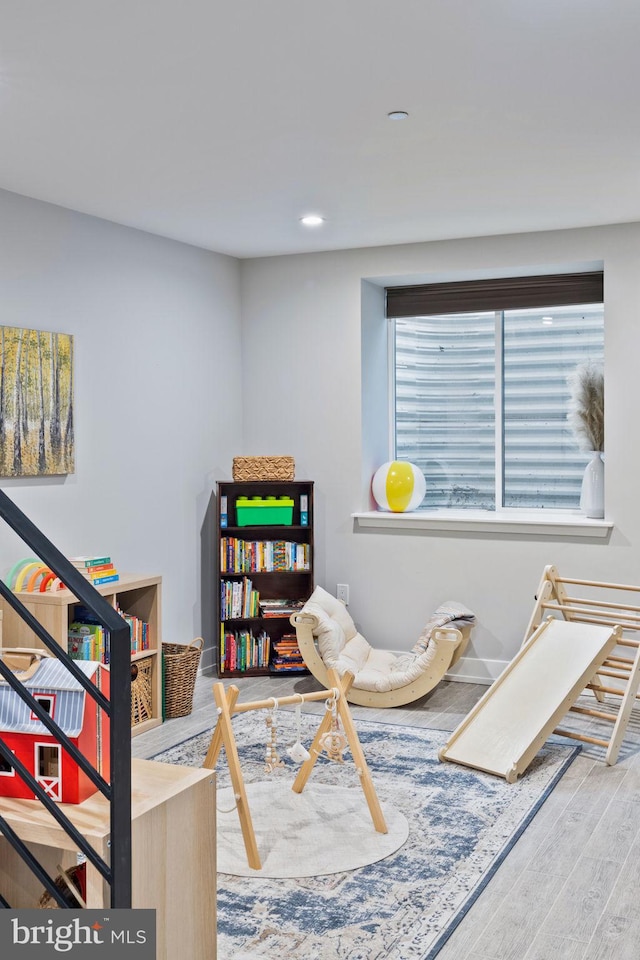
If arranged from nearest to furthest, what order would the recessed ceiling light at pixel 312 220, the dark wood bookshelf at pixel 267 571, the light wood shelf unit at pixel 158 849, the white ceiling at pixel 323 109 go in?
1. the light wood shelf unit at pixel 158 849
2. the white ceiling at pixel 323 109
3. the recessed ceiling light at pixel 312 220
4. the dark wood bookshelf at pixel 267 571

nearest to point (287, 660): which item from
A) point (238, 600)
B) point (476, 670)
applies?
point (238, 600)

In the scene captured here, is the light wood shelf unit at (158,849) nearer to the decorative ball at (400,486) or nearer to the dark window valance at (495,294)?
the decorative ball at (400,486)

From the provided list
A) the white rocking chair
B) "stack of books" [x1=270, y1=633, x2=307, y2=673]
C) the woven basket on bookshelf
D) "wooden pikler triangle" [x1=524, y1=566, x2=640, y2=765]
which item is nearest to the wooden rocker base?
the white rocking chair

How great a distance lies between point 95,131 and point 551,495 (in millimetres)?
3346

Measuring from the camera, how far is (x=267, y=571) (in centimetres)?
527

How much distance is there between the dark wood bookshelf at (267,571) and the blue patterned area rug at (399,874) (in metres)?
1.26

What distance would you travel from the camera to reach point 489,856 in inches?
116

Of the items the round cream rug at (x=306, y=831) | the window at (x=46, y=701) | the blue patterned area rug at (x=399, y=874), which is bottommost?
the blue patterned area rug at (x=399, y=874)

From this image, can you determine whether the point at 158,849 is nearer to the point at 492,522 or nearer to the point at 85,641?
the point at 85,641

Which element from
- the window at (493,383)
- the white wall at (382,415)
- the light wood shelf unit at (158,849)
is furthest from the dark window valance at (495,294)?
the light wood shelf unit at (158,849)

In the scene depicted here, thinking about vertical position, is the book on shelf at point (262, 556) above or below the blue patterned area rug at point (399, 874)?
above

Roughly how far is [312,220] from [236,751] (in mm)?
2744

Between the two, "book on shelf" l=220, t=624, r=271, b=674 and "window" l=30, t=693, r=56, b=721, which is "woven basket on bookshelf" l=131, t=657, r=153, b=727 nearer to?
"book on shelf" l=220, t=624, r=271, b=674

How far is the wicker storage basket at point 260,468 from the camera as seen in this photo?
5.28 metres
